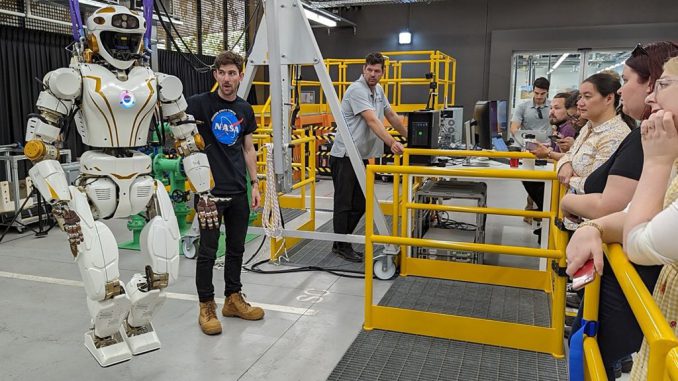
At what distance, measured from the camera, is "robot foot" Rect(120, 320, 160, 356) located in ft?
9.36

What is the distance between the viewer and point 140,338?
2883 mm

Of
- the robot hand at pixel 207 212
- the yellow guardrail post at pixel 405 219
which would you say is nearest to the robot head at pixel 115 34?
the robot hand at pixel 207 212

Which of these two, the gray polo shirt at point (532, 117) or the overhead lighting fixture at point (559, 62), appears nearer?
the gray polo shirt at point (532, 117)

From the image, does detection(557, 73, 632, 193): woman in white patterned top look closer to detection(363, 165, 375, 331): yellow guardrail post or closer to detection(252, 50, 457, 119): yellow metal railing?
detection(363, 165, 375, 331): yellow guardrail post

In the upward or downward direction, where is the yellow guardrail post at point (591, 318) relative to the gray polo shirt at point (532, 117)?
downward

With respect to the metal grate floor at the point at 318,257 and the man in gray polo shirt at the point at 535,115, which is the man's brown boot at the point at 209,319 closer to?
the metal grate floor at the point at 318,257

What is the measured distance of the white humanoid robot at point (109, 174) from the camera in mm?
2678

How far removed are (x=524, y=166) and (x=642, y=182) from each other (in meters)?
3.94

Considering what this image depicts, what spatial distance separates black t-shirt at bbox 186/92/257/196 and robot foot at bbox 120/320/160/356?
3.32ft

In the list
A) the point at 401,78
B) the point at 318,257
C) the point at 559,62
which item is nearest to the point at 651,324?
the point at 318,257

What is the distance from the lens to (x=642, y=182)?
1.34 meters

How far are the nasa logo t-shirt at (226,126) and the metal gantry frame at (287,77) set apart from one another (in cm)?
70

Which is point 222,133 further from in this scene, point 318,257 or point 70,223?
point 318,257

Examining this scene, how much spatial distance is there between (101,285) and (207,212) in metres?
0.71
